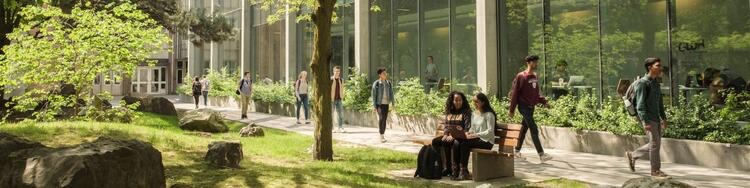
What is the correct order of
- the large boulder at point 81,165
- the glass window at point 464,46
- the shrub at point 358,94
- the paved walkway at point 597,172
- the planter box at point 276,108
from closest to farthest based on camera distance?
1. the large boulder at point 81,165
2. the paved walkway at point 597,172
3. the glass window at point 464,46
4. the shrub at point 358,94
5. the planter box at point 276,108

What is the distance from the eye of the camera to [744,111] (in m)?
9.30

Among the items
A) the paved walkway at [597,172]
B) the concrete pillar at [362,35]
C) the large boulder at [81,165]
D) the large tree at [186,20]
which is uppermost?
the large tree at [186,20]

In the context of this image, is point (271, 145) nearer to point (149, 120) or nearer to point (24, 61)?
point (24, 61)

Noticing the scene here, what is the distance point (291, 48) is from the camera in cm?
2586

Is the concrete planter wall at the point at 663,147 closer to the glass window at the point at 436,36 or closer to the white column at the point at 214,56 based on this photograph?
the glass window at the point at 436,36

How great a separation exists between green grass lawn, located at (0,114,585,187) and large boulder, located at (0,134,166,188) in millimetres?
1243

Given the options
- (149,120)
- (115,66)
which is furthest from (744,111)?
(149,120)

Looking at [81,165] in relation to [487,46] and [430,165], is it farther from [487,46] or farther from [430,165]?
[487,46]

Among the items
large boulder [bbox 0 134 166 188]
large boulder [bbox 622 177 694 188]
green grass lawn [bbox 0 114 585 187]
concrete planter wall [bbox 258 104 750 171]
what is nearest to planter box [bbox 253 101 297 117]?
green grass lawn [bbox 0 114 585 187]

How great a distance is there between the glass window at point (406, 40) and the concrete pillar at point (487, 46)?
3.73 metres

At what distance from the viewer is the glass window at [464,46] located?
16.5m

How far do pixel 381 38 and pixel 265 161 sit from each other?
1158 cm

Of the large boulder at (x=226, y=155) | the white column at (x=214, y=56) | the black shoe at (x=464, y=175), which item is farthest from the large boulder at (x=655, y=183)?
the white column at (x=214, y=56)

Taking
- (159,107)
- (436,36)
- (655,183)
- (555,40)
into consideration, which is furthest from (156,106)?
(655,183)
